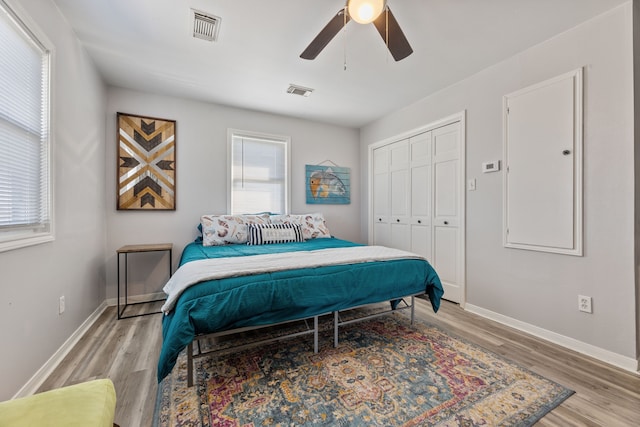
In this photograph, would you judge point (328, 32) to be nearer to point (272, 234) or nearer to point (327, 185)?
point (272, 234)

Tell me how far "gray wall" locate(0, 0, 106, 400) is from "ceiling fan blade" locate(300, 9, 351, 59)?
5.42 ft

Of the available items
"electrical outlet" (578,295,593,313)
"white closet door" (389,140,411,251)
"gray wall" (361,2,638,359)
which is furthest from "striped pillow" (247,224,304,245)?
"electrical outlet" (578,295,593,313)

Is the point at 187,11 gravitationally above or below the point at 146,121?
above

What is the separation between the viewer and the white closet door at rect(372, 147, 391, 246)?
13.4 feet

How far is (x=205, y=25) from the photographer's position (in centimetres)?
206

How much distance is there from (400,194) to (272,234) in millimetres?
1909

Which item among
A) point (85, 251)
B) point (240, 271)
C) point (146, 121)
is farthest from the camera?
point (146, 121)

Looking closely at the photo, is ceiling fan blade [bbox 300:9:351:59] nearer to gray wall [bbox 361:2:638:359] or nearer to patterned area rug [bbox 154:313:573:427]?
gray wall [bbox 361:2:638:359]

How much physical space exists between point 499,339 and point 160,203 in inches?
148

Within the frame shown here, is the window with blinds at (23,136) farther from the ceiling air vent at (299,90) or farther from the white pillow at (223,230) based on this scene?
the ceiling air vent at (299,90)

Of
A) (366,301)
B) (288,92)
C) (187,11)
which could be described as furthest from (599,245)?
(187,11)

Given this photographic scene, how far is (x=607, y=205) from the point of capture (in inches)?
77.0

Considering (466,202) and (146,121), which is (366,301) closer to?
(466,202)

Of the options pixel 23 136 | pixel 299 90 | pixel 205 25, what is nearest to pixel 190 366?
pixel 23 136
